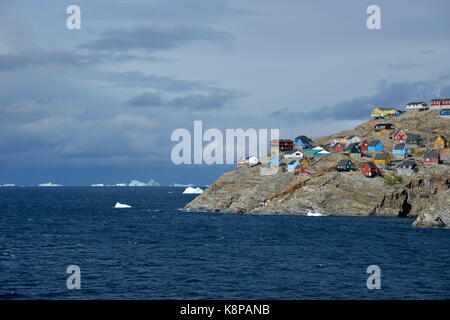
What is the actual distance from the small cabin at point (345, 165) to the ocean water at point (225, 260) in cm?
3459

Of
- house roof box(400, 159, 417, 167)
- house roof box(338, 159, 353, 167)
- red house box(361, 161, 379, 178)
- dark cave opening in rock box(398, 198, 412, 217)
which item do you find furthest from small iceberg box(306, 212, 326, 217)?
house roof box(400, 159, 417, 167)

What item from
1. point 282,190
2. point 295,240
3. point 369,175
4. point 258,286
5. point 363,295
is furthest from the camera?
point 282,190

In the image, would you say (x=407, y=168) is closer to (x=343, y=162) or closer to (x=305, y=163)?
(x=343, y=162)

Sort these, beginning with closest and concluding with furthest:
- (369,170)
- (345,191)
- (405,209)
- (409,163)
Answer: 1. (405,209)
2. (345,191)
3. (369,170)
4. (409,163)

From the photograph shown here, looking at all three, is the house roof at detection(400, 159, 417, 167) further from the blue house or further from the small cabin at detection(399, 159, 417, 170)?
the blue house

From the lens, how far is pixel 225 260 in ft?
285

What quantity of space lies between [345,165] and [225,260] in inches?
3915

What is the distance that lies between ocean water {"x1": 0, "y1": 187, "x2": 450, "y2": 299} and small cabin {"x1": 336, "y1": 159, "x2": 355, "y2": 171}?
34589 millimetres

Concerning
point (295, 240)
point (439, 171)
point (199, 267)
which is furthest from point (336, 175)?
point (199, 267)

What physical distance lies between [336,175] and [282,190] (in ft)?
63.4

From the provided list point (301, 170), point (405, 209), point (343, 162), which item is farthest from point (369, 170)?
point (301, 170)

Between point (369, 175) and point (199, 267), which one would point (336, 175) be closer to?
point (369, 175)

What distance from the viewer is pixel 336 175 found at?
16962 centimetres

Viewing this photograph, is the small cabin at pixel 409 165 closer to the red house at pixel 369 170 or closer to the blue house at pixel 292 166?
the red house at pixel 369 170
